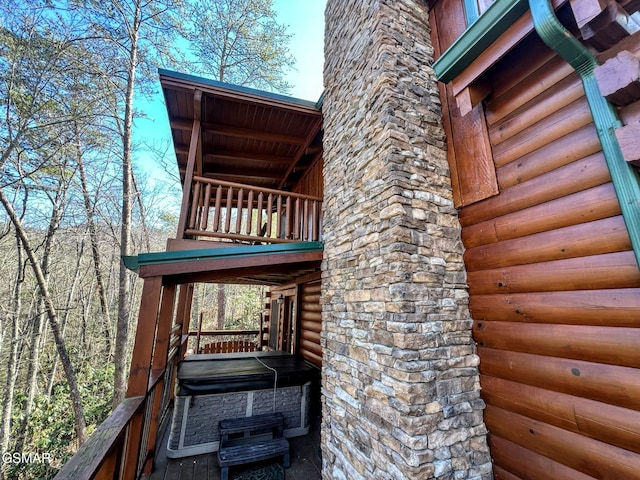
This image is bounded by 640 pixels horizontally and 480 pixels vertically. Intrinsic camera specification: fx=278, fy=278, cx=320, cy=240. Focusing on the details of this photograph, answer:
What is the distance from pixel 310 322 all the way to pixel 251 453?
2.70 metres

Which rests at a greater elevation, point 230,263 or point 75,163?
point 75,163

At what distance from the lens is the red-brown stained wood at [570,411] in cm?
133

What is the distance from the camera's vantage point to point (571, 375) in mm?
1554

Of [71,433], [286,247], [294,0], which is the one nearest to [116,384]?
[71,433]

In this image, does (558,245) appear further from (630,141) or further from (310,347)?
(310,347)

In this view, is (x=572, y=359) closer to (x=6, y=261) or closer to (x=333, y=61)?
(x=333, y=61)

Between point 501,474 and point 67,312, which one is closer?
point 501,474

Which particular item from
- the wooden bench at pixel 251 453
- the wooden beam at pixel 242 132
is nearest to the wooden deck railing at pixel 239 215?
the wooden beam at pixel 242 132

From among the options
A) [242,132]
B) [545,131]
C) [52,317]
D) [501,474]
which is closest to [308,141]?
[242,132]

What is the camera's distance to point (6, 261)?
7.89 m

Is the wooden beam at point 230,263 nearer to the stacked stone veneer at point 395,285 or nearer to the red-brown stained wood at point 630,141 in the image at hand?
the stacked stone veneer at point 395,285

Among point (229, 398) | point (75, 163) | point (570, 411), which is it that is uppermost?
point (75, 163)

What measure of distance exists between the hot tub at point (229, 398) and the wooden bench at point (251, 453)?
55 centimetres

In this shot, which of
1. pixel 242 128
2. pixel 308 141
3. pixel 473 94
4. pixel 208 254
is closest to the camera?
pixel 473 94
